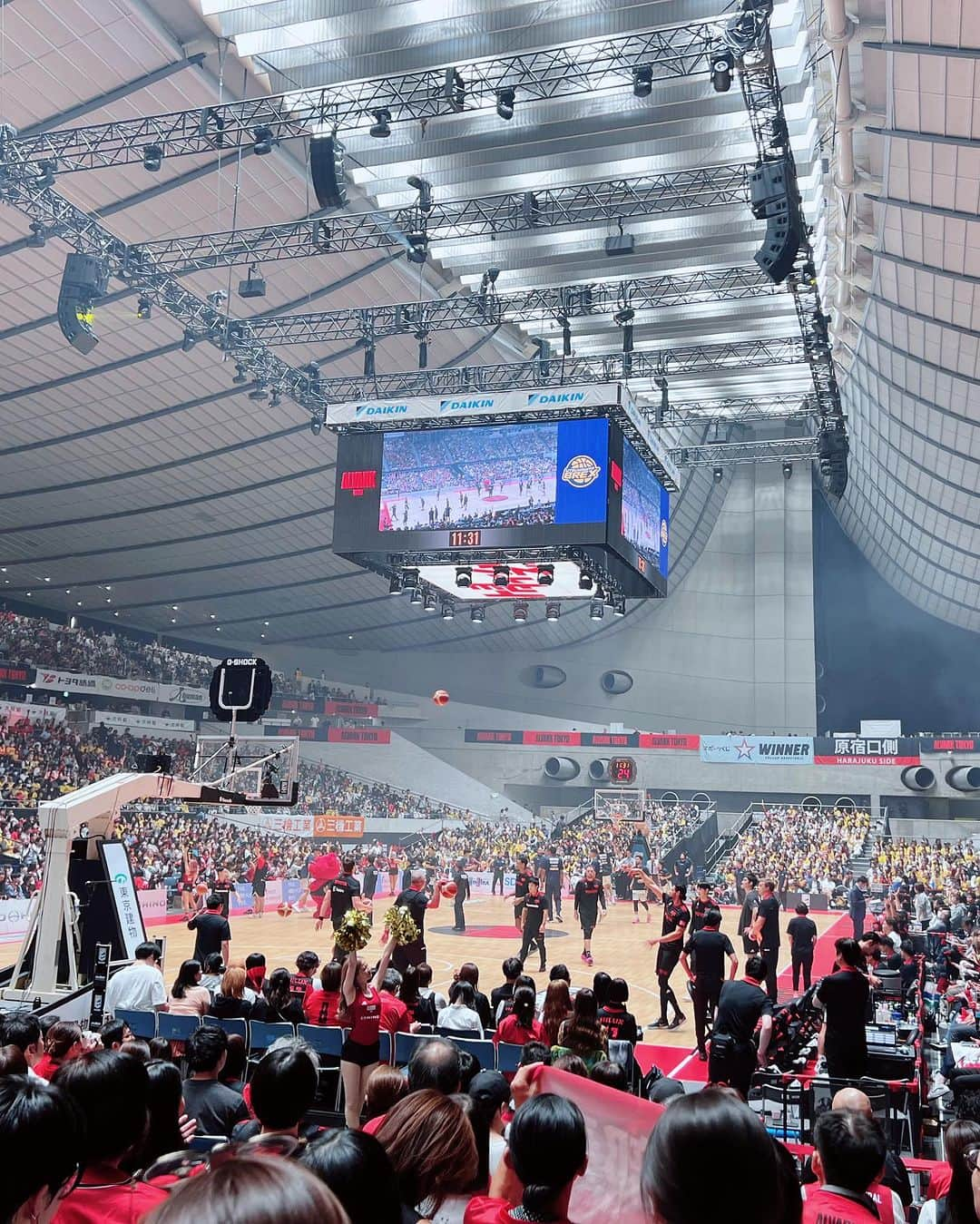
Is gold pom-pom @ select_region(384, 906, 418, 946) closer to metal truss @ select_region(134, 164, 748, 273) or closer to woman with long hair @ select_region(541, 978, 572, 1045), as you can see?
woman with long hair @ select_region(541, 978, 572, 1045)

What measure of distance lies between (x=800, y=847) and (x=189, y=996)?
33.6 metres

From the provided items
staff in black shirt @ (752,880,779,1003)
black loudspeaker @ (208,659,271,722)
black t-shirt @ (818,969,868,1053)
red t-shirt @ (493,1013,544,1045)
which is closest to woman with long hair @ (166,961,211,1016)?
red t-shirt @ (493,1013,544,1045)

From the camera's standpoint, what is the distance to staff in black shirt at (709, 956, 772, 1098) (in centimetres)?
789

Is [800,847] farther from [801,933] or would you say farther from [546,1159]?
[546,1159]

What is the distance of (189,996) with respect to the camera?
8.67 metres

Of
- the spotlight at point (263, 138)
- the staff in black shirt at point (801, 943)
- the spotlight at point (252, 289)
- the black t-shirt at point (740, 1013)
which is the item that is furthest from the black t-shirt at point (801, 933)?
the spotlight at point (252, 289)

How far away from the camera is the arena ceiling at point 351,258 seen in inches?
612

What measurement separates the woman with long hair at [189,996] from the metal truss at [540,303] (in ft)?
46.7

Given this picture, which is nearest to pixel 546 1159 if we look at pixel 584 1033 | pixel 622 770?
pixel 584 1033

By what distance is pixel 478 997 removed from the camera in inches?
350

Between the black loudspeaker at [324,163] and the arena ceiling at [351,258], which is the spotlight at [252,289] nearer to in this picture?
the arena ceiling at [351,258]

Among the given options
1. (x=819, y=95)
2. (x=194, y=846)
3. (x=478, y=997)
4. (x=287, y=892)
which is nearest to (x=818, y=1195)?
(x=478, y=997)

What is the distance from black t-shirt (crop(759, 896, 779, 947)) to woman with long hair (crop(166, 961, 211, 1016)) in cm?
715

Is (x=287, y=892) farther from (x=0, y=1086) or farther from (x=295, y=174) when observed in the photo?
(x=0, y=1086)
